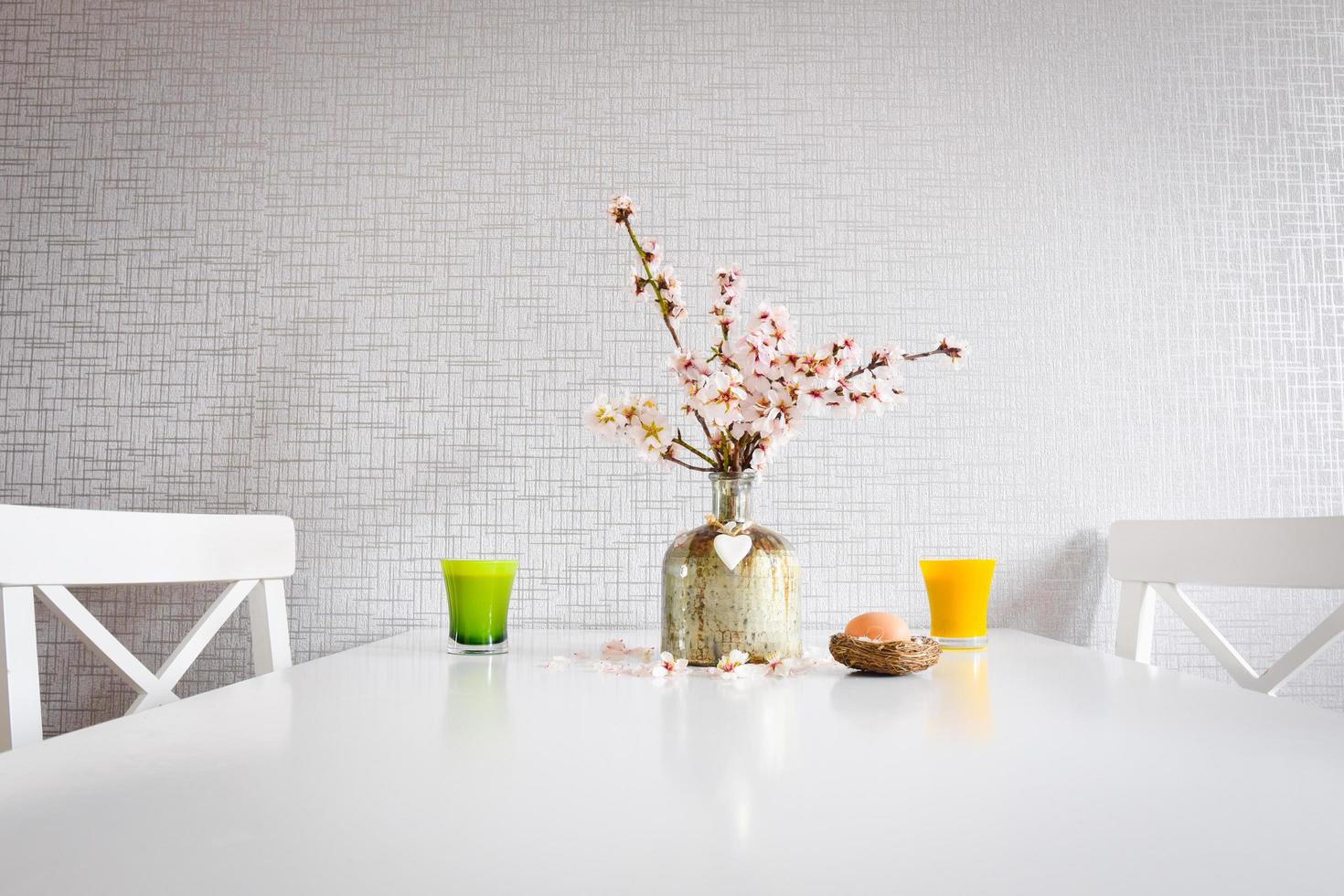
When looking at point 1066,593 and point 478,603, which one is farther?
point 1066,593

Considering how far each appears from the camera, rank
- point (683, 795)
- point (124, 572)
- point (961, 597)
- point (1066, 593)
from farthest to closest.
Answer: point (1066, 593)
point (961, 597)
point (124, 572)
point (683, 795)

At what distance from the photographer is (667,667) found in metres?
0.81

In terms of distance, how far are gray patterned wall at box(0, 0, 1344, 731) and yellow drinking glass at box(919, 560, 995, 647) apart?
0.87 feet

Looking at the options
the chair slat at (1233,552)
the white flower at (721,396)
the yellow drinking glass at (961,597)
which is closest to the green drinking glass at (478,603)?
the white flower at (721,396)

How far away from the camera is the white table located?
1.09 feet

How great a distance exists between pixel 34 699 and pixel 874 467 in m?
1.00

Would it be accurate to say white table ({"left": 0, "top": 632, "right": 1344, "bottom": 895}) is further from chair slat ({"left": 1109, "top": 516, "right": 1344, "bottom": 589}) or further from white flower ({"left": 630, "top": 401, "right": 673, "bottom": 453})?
chair slat ({"left": 1109, "top": 516, "right": 1344, "bottom": 589})

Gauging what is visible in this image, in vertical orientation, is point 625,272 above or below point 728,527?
above

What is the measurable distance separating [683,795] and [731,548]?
1.41 feet

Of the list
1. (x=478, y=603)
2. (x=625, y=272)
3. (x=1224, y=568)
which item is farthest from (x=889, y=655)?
(x=625, y=272)

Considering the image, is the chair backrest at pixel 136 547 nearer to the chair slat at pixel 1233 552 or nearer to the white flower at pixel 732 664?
the white flower at pixel 732 664

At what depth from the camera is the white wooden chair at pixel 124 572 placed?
76cm

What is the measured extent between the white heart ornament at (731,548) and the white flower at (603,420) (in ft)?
0.48

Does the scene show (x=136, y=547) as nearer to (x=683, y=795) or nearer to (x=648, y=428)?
(x=648, y=428)
